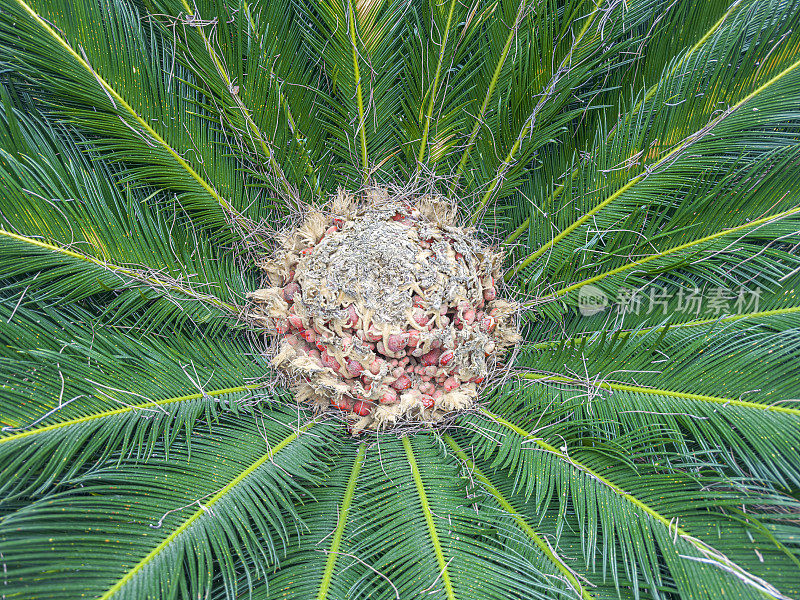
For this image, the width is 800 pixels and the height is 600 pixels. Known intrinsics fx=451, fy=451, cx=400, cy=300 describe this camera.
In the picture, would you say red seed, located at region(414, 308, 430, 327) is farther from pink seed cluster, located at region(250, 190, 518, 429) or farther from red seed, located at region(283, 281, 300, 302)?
red seed, located at region(283, 281, 300, 302)

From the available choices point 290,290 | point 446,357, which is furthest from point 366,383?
point 290,290

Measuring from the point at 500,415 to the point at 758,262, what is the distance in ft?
3.56

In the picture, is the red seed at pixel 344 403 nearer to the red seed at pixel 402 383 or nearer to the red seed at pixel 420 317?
the red seed at pixel 402 383

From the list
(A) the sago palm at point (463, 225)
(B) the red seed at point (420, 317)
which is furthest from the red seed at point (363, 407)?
(B) the red seed at point (420, 317)

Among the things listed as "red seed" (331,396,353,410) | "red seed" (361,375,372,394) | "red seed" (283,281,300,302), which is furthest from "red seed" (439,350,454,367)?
"red seed" (283,281,300,302)

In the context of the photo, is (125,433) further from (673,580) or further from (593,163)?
(593,163)

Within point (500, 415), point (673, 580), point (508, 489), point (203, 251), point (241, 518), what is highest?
point (203, 251)

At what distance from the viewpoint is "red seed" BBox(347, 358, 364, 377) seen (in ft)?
5.83

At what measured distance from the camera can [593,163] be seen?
1856mm

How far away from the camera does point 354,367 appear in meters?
1.78

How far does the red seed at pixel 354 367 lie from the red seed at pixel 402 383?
6.0 inches

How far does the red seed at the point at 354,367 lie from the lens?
5.83 ft

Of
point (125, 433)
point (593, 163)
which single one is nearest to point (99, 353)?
point (125, 433)

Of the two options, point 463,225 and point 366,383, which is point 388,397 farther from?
point 463,225
